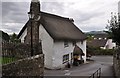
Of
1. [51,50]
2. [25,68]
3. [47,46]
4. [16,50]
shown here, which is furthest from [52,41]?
[25,68]

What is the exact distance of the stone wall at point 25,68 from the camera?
330 inches

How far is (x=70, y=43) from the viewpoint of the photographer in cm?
3039

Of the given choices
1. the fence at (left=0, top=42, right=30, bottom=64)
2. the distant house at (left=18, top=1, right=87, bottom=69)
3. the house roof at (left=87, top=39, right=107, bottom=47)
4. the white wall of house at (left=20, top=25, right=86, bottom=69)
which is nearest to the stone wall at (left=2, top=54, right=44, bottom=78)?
the fence at (left=0, top=42, right=30, bottom=64)

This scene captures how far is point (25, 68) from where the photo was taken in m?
9.61

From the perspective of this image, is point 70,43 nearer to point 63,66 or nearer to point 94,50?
point 63,66

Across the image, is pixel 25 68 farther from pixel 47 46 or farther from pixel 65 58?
pixel 65 58

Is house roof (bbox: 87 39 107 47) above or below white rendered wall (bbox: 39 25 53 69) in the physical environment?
above

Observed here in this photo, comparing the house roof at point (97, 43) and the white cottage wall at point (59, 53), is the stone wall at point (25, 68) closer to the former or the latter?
the white cottage wall at point (59, 53)

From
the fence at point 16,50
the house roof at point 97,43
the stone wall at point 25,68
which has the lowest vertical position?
the stone wall at point 25,68

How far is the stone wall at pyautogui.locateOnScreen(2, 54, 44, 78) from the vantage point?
27.5ft

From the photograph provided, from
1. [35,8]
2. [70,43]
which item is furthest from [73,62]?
[35,8]

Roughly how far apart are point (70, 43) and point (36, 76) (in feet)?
63.7

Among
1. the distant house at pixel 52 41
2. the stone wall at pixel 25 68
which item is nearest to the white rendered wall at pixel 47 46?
the distant house at pixel 52 41

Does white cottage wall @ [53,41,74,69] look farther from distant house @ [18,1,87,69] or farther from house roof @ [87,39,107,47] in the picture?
house roof @ [87,39,107,47]
